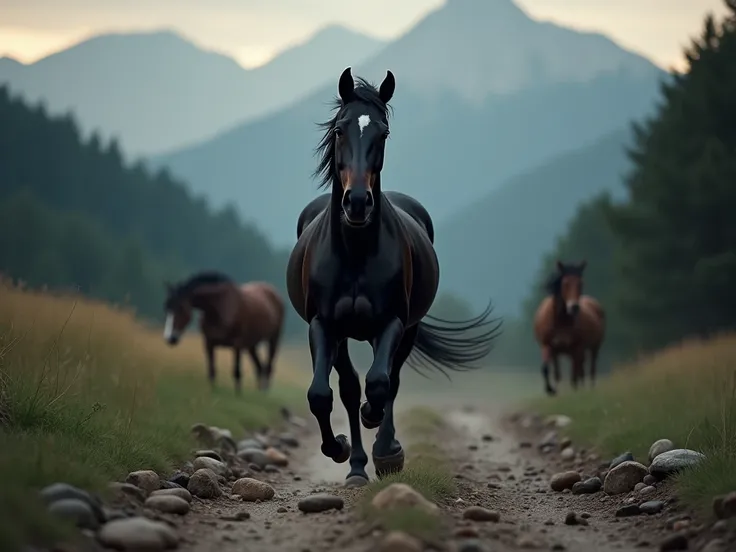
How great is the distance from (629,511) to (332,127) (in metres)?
3.48

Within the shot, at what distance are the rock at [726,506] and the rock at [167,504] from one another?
322 centimetres

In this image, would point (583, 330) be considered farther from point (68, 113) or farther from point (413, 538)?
point (68, 113)

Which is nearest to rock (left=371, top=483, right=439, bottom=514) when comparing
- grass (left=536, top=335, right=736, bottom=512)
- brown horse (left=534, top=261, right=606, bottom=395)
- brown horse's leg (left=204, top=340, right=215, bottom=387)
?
grass (left=536, top=335, right=736, bottom=512)

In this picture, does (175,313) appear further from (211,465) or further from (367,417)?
(367,417)

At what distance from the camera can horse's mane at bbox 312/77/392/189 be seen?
6.98m

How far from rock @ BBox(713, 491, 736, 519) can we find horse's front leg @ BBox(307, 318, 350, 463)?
106 inches

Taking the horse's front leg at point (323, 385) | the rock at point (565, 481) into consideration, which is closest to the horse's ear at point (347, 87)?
the horse's front leg at point (323, 385)

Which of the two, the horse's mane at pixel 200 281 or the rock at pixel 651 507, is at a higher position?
the horse's mane at pixel 200 281

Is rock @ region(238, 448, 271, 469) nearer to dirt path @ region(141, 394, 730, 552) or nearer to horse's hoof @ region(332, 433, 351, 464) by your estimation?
dirt path @ region(141, 394, 730, 552)

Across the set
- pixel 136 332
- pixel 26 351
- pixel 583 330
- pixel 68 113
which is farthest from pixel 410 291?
pixel 68 113

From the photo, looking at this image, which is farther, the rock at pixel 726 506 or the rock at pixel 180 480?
the rock at pixel 180 480

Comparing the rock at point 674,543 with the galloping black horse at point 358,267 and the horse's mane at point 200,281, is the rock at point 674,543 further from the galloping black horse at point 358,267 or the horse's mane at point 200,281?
the horse's mane at point 200,281

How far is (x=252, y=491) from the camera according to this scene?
284 inches

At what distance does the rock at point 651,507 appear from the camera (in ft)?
20.7
